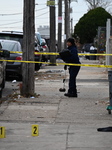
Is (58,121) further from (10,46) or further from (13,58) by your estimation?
(10,46)

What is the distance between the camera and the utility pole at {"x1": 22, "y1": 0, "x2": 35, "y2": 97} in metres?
13.7

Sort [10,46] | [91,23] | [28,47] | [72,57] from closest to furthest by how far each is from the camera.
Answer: [28,47], [72,57], [10,46], [91,23]

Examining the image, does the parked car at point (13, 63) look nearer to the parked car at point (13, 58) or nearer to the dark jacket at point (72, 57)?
the parked car at point (13, 58)

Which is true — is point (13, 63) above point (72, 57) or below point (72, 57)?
below

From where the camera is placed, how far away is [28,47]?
13719 mm

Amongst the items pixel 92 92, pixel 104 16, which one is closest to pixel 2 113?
pixel 92 92

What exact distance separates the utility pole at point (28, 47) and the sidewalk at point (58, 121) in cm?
46

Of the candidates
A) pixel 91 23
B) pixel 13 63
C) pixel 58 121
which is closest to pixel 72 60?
pixel 58 121

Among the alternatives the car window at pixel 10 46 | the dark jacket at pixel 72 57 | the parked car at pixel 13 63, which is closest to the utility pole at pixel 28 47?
the dark jacket at pixel 72 57

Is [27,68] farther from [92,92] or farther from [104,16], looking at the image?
[104,16]

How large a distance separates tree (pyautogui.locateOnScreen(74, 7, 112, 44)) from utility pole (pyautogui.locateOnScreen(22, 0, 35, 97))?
42.6 m

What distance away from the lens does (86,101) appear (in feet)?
43.3

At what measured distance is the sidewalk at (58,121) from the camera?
8.14m

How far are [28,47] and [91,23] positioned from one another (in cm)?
4369
